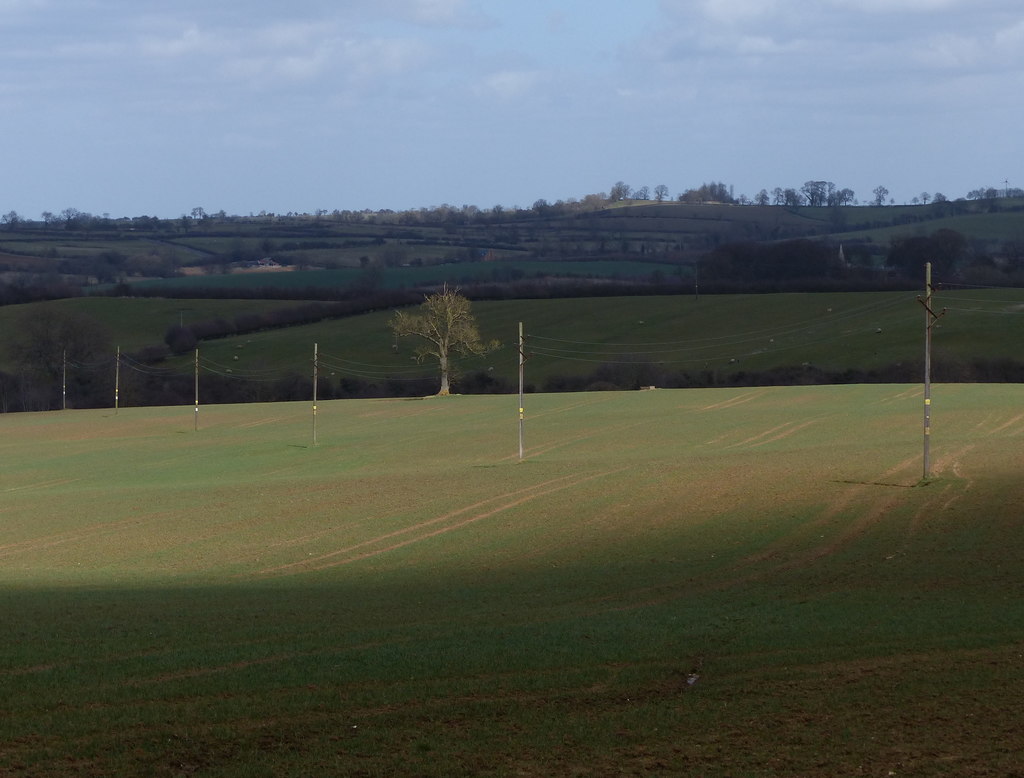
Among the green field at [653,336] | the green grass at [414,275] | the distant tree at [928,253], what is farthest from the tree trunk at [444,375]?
the distant tree at [928,253]

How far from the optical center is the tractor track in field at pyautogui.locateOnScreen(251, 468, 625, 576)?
91.0ft

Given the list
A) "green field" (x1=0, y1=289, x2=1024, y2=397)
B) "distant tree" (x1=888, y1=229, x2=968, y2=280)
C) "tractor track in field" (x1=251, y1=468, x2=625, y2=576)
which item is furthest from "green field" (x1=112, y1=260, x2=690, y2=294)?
"tractor track in field" (x1=251, y1=468, x2=625, y2=576)

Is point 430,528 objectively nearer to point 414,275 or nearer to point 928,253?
point 928,253

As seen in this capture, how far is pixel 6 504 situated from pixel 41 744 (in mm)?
34202

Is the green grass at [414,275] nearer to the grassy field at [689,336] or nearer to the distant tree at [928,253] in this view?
the grassy field at [689,336]

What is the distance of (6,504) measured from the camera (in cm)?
4241

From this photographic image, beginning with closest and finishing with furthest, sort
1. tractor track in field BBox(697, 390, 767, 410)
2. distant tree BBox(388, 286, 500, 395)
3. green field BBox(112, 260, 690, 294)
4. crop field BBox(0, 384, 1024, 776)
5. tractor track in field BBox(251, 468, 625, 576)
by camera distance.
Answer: crop field BBox(0, 384, 1024, 776)
tractor track in field BBox(251, 468, 625, 576)
tractor track in field BBox(697, 390, 767, 410)
distant tree BBox(388, 286, 500, 395)
green field BBox(112, 260, 690, 294)

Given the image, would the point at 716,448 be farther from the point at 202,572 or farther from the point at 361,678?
the point at 361,678

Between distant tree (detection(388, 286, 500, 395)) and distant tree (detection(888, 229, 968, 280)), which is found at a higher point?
distant tree (detection(888, 229, 968, 280))

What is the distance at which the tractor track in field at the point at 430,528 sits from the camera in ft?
91.0

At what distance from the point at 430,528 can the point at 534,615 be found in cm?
1387

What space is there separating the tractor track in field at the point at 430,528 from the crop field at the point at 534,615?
0.59 ft

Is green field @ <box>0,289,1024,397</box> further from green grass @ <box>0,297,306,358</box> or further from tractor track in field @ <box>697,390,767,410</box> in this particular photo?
tractor track in field @ <box>697,390,767,410</box>

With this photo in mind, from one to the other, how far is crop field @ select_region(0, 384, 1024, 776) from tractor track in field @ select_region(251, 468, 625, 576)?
18 centimetres
